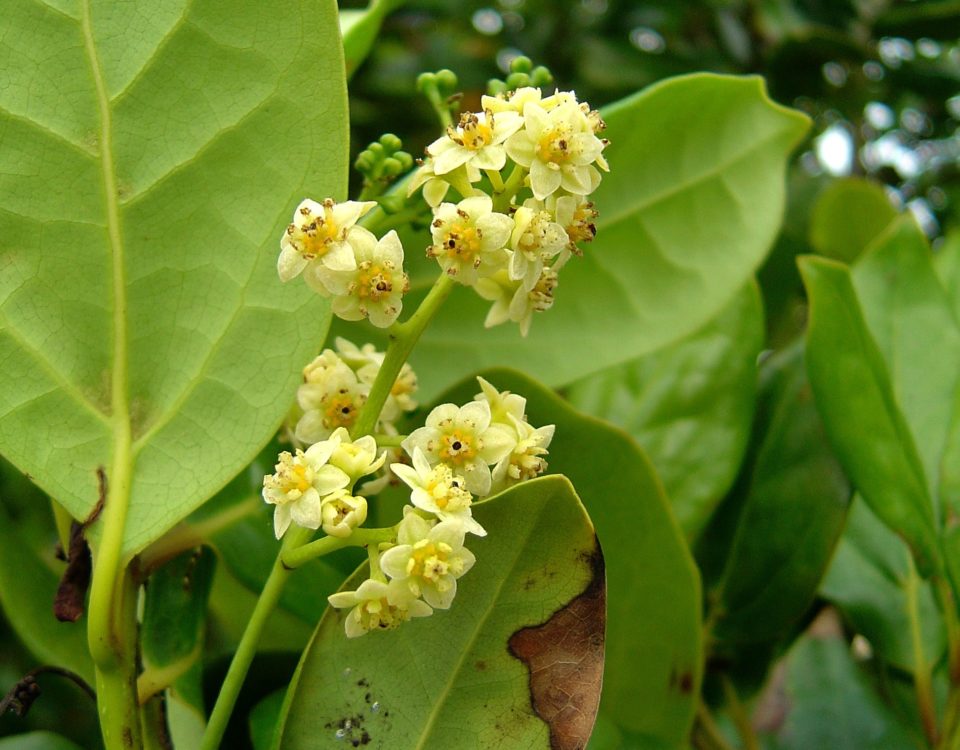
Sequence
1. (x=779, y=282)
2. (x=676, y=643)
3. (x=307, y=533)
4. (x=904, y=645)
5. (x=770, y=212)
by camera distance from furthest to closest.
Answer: (x=779, y=282) → (x=904, y=645) → (x=770, y=212) → (x=676, y=643) → (x=307, y=533)

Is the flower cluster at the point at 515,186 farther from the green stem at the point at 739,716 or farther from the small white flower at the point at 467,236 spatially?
the green stem at the point at 739,716

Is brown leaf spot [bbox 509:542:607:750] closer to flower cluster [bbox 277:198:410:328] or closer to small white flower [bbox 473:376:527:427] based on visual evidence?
small white flower [bbox 473:376:527:427]

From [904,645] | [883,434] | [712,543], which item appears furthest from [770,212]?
[904,645]

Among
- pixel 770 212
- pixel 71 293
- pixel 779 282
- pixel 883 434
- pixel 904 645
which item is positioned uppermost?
pixel 71 293

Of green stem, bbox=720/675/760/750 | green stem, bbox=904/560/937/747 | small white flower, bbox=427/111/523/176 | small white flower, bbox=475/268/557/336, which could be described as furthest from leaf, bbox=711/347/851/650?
small white flower, bbox=427/111/523/176

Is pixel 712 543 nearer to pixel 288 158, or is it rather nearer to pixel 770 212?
pixel 770 212

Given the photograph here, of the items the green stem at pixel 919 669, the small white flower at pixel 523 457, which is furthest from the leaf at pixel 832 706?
the small white flower at pixel 523 457

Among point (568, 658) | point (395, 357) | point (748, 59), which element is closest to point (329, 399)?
point (395, 357)
